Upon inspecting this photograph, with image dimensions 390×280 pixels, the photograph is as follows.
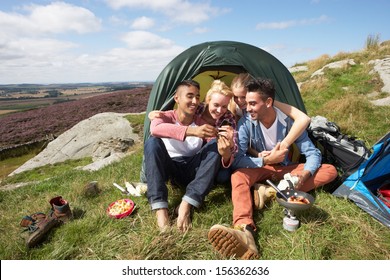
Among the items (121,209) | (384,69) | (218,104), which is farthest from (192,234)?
(384,69)

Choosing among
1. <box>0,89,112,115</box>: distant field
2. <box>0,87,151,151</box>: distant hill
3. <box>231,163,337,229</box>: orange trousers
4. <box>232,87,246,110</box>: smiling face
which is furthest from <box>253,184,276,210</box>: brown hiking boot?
<box>0,89,112,115</box>: distant field

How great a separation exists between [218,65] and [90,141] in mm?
9723

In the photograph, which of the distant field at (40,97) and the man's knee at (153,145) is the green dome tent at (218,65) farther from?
the distant field at (40,97)

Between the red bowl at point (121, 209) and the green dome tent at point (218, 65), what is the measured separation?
52.6 inches

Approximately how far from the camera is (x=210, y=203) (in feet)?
11.9

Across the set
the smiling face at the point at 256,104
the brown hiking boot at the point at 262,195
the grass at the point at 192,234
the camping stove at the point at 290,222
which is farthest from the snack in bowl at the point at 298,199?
the smiling face at the point at 256,104

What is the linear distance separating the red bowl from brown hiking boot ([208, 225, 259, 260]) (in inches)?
54.5

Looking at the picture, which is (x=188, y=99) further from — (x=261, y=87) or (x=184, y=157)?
(x=261, y=87)

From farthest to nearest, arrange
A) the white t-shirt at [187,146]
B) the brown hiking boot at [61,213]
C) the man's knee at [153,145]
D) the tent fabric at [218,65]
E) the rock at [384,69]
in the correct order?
the rock at [384,69]
the tent fabric at [218,65]
the white t-shirt at [187,146]
the brown hiking boot at [61,213]
the man's knee at [153,145]

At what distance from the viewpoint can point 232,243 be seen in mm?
2518

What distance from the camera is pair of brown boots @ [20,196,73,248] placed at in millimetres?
3071

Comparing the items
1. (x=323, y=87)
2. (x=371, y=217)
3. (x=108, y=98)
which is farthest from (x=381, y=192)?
(x=108, y=98)

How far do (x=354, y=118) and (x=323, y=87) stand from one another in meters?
4.20

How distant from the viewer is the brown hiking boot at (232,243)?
2.51 meters
